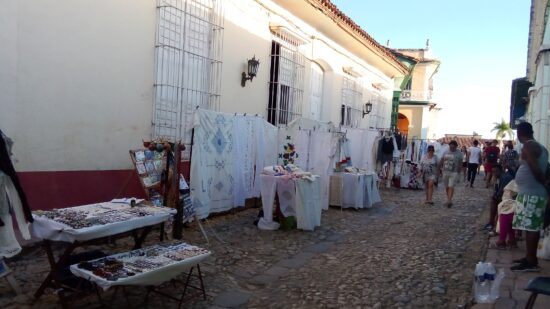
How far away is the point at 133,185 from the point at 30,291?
2734 mm

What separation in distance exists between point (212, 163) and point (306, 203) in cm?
161

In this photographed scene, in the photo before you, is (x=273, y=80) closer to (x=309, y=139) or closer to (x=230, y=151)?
(x=309, y=139)

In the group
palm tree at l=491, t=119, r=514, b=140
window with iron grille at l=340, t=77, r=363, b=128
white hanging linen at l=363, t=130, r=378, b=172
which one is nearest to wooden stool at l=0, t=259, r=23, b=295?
white hanging linen at l=363, t=130, r=378, b=172

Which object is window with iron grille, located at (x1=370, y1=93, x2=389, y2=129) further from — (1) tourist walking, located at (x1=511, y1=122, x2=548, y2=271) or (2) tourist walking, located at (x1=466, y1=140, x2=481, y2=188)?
(1) tourist walking, located at (x1=511, y1=122, x2=548, y2=271)

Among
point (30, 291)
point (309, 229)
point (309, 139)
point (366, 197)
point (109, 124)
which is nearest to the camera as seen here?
point (30, 291)

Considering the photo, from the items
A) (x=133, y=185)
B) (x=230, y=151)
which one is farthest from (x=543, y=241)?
(x=133, y=185)

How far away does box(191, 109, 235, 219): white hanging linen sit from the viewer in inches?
281

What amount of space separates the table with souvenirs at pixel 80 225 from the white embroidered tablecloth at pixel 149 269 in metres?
0.22

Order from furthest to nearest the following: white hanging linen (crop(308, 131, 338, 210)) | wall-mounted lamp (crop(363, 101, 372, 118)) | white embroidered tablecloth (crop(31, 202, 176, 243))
A: wall-mounted lamp (crop(363, 101, 372, 118)) → white hanging linen (crop(308, 131, 338, 210)) → white embroidered tablecloth (crop(31, 202, 176, 243))

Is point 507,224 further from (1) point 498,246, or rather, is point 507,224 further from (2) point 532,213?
(2) point 532,213

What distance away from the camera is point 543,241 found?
575cm

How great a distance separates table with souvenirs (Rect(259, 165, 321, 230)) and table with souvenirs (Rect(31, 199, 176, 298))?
3.00m

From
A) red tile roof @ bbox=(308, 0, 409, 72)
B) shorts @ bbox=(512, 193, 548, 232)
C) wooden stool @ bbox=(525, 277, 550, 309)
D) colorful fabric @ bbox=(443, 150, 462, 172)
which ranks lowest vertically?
wooden stool @ bbox=(525, 277, 550, 309)

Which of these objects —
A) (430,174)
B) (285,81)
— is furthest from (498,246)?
(285,81)
